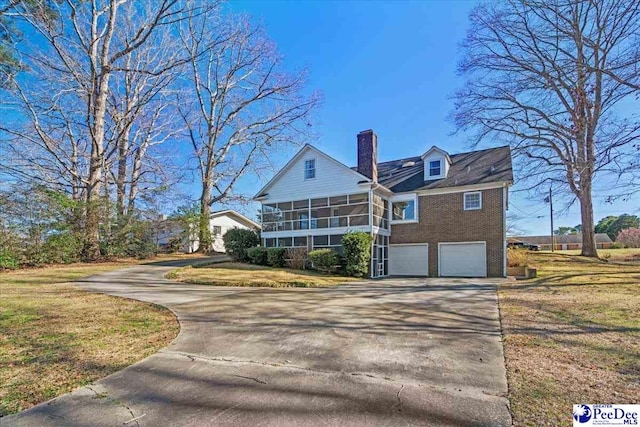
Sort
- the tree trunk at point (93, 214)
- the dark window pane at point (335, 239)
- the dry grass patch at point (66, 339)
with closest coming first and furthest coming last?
the dry grass patch at point (66, 339) → the dark window pane at point (335, 239) → the tree trunk at point (93, 214)

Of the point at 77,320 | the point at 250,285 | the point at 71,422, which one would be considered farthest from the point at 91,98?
the point at 71,422

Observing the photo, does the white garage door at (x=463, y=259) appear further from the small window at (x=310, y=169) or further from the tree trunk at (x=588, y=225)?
the tree trunk at (x=588, y=225)

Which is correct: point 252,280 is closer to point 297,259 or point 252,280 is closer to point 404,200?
point 297,259

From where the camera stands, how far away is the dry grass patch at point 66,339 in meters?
3.63

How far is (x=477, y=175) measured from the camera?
18.1 metres

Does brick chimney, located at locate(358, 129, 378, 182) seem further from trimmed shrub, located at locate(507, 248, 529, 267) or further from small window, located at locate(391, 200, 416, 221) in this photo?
trimmed shrub, located at locate(507, 248, 529, 267)

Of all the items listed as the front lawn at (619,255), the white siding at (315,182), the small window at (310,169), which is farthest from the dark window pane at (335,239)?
the front lawn at (619,255)

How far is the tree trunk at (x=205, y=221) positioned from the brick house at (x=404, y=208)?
27.7 feet

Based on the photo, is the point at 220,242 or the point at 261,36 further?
the point at 220,242

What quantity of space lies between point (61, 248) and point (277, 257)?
11.3m

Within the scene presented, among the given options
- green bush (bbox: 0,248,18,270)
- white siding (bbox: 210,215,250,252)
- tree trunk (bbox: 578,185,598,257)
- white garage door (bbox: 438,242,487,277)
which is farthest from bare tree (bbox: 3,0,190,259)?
tree trunk (bbox: 578,185,598,257)

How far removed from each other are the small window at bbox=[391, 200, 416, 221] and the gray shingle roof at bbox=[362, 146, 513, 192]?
0.83m

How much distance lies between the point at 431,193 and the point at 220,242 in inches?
968

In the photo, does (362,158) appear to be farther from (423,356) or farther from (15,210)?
(15,210)
